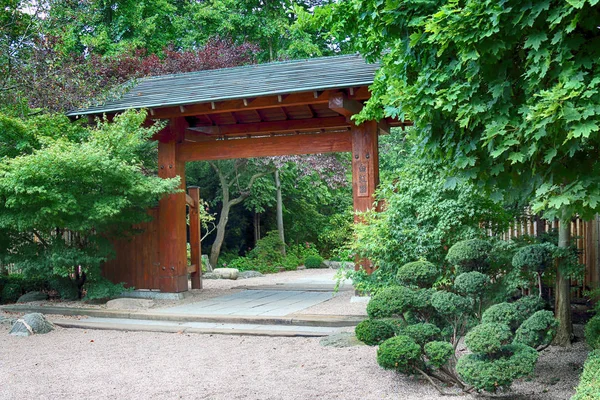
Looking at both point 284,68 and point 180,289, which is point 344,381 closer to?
point 180,289

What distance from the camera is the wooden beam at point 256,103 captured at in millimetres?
8445

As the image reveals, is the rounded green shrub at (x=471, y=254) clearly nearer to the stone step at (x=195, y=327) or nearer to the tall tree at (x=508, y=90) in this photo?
the tall tree at (x=508, y=90)

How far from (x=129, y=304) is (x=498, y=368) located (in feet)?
21.0

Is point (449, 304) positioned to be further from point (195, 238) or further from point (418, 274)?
point (195, 238)

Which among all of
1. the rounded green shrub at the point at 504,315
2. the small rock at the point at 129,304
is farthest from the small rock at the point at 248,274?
the rounded green shrub at the point at 504,315

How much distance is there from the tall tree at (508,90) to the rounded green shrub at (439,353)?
1.23 m

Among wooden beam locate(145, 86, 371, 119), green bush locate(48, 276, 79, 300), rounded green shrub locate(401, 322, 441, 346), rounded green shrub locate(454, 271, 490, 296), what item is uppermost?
wooden beam locate(145, 86, 371, 119)

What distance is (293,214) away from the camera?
21172mm

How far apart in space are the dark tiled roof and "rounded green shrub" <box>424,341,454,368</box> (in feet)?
14.8

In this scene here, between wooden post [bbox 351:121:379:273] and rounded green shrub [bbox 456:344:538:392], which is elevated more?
wooden post [bbox 351:121:379:273]

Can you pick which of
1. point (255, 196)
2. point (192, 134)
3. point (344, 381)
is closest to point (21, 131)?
point (192, 134)

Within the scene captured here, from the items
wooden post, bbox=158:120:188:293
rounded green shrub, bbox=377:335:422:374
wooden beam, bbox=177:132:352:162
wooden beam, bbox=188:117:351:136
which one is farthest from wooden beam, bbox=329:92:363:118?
rounded green shrub, bbox=377:335:422:374

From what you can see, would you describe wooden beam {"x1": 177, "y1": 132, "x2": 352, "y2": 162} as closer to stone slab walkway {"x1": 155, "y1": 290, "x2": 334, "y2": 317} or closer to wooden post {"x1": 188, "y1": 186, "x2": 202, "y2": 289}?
wooden post {"x1": 188, "y1": 186, "x2": 202, "y2": 289}

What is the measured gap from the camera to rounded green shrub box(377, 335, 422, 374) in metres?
4.41
